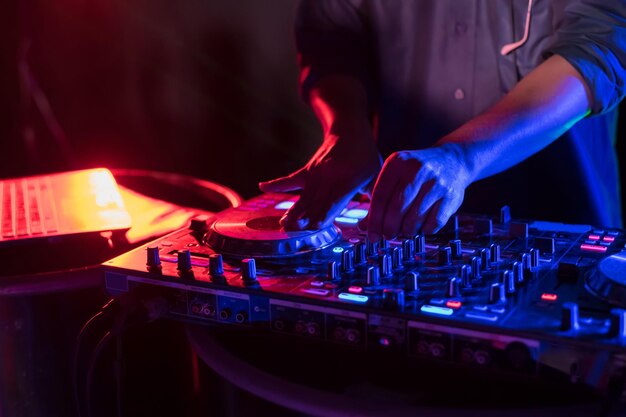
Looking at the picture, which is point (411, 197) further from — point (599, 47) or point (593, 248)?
point (599, 47)

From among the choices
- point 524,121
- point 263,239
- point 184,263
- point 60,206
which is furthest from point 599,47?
point 60,206

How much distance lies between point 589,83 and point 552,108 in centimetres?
9

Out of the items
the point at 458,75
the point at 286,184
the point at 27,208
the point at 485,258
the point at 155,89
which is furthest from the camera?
the point at 155,89

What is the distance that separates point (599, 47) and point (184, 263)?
2.64 ft

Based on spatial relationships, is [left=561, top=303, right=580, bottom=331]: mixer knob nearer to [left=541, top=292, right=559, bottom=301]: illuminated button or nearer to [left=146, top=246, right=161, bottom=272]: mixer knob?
[left=541, top=292, right=559, bottom=301]: illuminated button

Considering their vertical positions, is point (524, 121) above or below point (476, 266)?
above

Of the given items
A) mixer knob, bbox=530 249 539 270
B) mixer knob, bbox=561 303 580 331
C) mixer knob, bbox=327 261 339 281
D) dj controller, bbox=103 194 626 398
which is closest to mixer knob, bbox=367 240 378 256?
dj controller, bbox=103 194 626 398

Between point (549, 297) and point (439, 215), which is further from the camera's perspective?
point (439, 215)

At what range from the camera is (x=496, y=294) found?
2.62 ft

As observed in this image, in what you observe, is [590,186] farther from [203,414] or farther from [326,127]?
[203,414]

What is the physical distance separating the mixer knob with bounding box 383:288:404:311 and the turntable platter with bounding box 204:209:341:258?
22 centimetres

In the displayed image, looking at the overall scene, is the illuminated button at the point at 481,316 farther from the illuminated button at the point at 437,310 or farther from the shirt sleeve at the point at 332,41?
the shirt sleeve at the point at 332,41

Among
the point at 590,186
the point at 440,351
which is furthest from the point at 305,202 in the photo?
the point at 590,186

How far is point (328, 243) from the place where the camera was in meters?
1.03
